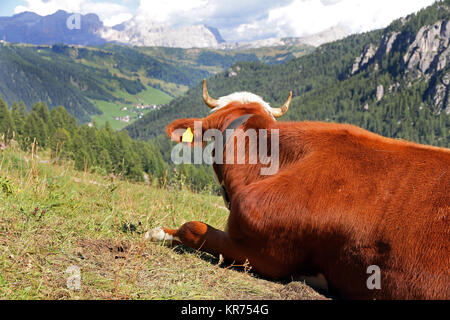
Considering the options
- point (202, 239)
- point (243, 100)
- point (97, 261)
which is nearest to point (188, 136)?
point (243, 100)

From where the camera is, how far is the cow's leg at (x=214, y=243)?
3.87m

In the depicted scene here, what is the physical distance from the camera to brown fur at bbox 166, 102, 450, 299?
2.89 m

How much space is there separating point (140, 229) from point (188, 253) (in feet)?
3.10

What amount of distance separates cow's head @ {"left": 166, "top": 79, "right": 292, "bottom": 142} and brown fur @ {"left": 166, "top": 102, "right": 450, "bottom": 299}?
1.12 meters

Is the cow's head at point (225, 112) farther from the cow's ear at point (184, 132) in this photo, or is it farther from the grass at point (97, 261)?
the grass at point (97, 261)

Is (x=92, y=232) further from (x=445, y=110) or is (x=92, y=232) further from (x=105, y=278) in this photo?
(x=445, y=110)

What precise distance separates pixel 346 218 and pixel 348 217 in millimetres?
20

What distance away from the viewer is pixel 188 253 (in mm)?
4293

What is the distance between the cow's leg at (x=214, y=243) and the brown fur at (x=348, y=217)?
0.04ft

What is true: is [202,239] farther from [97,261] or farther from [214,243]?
[97,261]

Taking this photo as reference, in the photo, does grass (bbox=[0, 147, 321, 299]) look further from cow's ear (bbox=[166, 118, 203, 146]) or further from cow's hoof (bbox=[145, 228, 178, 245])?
cow's ear (bbox=[166, 118, 203, 146])

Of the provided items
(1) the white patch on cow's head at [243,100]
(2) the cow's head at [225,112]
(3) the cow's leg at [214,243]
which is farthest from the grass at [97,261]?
(1) the white patch on cow's head at [243,100]

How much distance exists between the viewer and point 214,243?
166 inches
